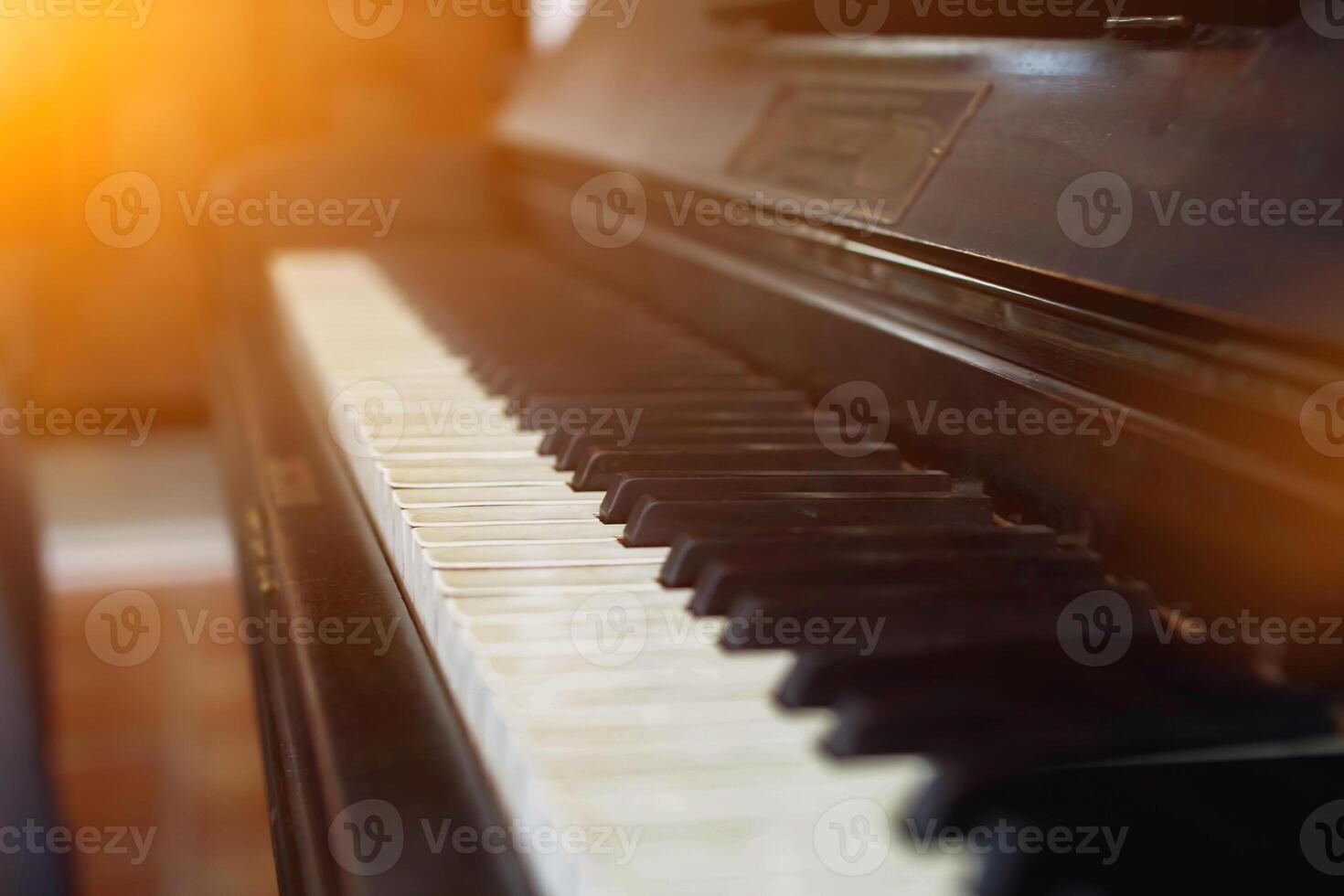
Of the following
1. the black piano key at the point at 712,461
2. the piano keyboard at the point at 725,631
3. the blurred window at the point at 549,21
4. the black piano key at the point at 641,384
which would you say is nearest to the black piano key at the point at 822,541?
the piano keyboard at the point at 725,631

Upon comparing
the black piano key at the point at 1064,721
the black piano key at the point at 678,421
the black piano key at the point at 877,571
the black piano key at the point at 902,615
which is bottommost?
the black piano key at the point at 1064,721

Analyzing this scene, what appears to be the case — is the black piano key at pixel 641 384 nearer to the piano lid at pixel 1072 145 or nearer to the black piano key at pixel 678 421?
the black piano key at pixel 678 421

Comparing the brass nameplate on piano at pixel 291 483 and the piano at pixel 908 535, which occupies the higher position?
the brass nameplate on piano at pixel 291 483

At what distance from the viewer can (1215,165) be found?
0.73 m

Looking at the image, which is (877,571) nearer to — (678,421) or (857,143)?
(678,421)

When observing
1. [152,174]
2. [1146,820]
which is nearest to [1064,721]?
[1146,820]

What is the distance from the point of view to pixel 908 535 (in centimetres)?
77

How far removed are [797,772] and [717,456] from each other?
1.50ft

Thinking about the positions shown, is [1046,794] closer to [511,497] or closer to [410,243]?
[511,497]

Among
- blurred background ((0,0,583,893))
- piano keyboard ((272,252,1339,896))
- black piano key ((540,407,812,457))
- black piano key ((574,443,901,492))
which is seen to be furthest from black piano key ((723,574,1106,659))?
blurred background ((0,0,583,893))

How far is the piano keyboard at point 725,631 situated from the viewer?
50 cm

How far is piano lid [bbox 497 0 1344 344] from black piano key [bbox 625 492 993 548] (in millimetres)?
175

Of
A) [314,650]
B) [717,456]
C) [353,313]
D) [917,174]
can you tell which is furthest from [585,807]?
[353,313]

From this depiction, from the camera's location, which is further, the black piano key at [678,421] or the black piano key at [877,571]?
the black piano key at [678,421]
